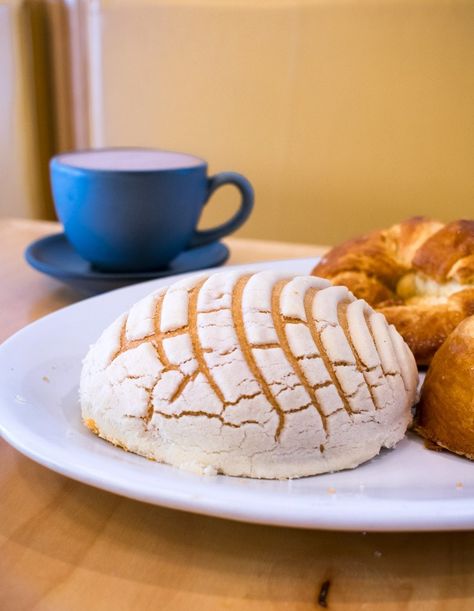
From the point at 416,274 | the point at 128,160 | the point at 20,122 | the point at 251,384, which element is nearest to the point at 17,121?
the point at 20,122

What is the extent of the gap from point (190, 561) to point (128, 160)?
0.79 m

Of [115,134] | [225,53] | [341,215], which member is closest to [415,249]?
[341,215]

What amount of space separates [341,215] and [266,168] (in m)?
0.27

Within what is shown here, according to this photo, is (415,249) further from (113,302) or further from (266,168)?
(266,168)

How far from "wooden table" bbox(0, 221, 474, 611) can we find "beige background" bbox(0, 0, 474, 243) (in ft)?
4.92

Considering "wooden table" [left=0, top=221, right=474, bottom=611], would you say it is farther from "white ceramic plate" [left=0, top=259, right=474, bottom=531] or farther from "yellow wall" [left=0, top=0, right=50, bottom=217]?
"yellow wall" [left=0, top=0, right=50, bottom=217]

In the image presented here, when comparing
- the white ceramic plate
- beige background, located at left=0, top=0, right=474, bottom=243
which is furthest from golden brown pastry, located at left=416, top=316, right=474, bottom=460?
beige background, located at left=0, top=0, right=474, bottom=243

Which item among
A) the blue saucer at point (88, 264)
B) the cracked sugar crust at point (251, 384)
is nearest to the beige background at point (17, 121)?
the blue saucer at point (88, 264)

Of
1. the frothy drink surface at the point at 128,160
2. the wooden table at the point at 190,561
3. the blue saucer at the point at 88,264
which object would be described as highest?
the frothy drink surface at the point at 128,160

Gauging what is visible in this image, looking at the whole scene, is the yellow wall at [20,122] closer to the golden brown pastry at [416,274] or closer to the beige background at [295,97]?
the beige background at [295,97]

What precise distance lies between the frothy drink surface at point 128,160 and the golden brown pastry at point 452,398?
0.58 m

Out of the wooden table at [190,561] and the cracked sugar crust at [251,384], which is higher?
the cracked sugar crust at [251,384]

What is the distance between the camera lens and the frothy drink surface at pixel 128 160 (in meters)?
1.06

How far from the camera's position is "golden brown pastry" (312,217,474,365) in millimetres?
776
